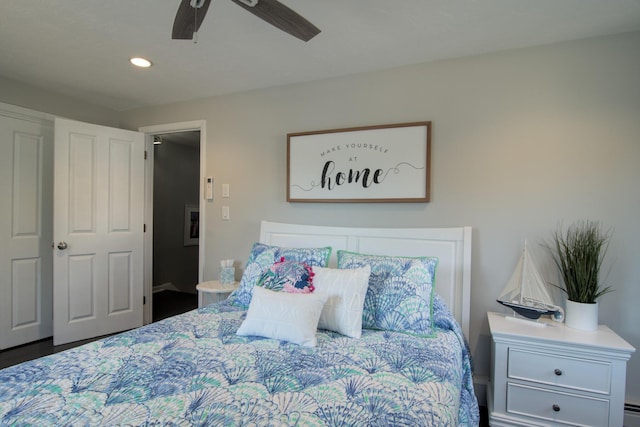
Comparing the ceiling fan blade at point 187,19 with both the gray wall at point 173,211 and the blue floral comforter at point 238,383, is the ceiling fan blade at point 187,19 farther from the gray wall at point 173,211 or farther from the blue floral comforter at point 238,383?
the gray wall at point 173,211

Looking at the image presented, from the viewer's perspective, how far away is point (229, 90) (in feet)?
9.75

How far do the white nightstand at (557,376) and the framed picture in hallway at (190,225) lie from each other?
4663 mm

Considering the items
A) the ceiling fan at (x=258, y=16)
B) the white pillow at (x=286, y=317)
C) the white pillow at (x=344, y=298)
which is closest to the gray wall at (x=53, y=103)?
the ceiling fan at (x=258, y=16)

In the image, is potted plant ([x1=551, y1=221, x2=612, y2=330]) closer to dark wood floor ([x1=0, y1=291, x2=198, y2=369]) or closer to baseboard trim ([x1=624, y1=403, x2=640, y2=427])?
baseboard trim ([x1=624, y1=403, x2=640, y2=427])

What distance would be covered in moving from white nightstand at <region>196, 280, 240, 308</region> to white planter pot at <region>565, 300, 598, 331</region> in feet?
7.62

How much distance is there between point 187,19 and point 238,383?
Result: 4.96 ft

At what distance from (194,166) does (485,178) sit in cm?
455

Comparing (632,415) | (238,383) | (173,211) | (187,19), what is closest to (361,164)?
(187,19)

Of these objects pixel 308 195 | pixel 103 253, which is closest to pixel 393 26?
pixel 308 195

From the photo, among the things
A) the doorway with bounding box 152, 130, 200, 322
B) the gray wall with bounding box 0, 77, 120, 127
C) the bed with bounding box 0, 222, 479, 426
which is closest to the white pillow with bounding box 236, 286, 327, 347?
the bed with bounding box 0, 222, 479, 426

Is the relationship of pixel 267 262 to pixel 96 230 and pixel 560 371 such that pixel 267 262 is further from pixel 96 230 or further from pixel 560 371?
pixel 96 230

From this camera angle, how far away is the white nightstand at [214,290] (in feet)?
8.73

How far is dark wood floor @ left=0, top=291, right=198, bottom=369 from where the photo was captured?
2.74 meters

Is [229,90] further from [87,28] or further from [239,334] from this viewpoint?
[239,334]
